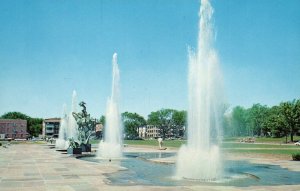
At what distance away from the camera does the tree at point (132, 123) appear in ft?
543

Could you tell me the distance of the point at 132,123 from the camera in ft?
549

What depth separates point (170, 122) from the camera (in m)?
176

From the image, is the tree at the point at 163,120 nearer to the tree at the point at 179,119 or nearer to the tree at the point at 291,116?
the tree at the point at 179,119

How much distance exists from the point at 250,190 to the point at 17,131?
17299 cm

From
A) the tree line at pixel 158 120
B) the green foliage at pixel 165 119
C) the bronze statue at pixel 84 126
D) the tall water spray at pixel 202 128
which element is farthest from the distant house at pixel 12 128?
the tall water spray at pixel 202 128

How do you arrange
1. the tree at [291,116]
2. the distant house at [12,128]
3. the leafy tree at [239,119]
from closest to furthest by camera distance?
the tree at [291,116] → the leafy tree at [239,119] → the distant house at [12,128]

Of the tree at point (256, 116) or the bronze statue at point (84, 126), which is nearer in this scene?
the bronze statue at point (84, 126)

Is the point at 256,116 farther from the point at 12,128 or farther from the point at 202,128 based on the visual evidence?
the point at 202,128

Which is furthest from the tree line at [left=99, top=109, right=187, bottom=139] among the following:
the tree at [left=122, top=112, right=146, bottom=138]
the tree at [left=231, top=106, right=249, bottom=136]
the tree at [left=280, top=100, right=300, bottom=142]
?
the tree at [left=280, top=100, right=300, bottom=142]

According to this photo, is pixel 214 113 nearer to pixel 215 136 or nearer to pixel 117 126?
pixel 215 136

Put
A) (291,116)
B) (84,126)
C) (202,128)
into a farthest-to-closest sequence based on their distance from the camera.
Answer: (291,116) < (84,126) < (202,128)

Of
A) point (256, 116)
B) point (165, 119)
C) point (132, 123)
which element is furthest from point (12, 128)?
point (256, 116)

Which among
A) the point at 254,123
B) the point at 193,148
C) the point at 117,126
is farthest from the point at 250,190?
the point at 254,123

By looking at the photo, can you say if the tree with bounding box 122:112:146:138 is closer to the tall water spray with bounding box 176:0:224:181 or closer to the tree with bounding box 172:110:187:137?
the tree with bounding box 172:110:187:137
